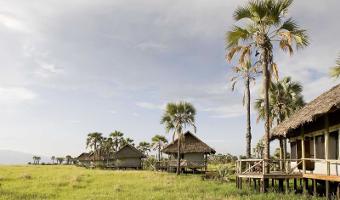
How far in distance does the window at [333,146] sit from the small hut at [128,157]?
51.9 metres

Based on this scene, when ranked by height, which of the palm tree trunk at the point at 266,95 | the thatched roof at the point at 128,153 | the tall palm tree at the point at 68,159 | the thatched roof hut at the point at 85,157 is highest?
the palm tree trunk at the point at 266,95

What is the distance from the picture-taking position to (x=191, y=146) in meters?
52.8

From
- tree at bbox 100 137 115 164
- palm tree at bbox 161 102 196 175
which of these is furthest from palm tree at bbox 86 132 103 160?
palm tree at bbox 161 102 196 175

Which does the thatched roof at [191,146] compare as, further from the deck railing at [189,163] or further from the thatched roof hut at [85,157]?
the thatched roof hut at [85,157]

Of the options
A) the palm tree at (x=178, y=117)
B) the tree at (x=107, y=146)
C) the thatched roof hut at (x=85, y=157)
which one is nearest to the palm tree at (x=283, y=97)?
the palm tree at (x=178, y=117)

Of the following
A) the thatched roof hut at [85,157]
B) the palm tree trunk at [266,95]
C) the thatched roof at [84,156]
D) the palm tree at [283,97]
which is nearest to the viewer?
the palm tree trunk at [266,95]

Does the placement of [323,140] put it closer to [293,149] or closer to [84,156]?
[293,149]

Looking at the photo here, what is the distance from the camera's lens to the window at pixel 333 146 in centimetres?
1781

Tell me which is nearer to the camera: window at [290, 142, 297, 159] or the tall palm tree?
window at [290, 142, 297, 159]

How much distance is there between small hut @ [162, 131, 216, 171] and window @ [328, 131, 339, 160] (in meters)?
33.4

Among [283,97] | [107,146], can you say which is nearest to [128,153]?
[107,146]

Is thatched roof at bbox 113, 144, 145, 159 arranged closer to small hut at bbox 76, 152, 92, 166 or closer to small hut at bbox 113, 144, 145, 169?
small hut at bbox 113, 144, 145, 169

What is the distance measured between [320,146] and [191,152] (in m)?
32.8

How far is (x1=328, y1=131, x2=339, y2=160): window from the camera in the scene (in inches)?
701
